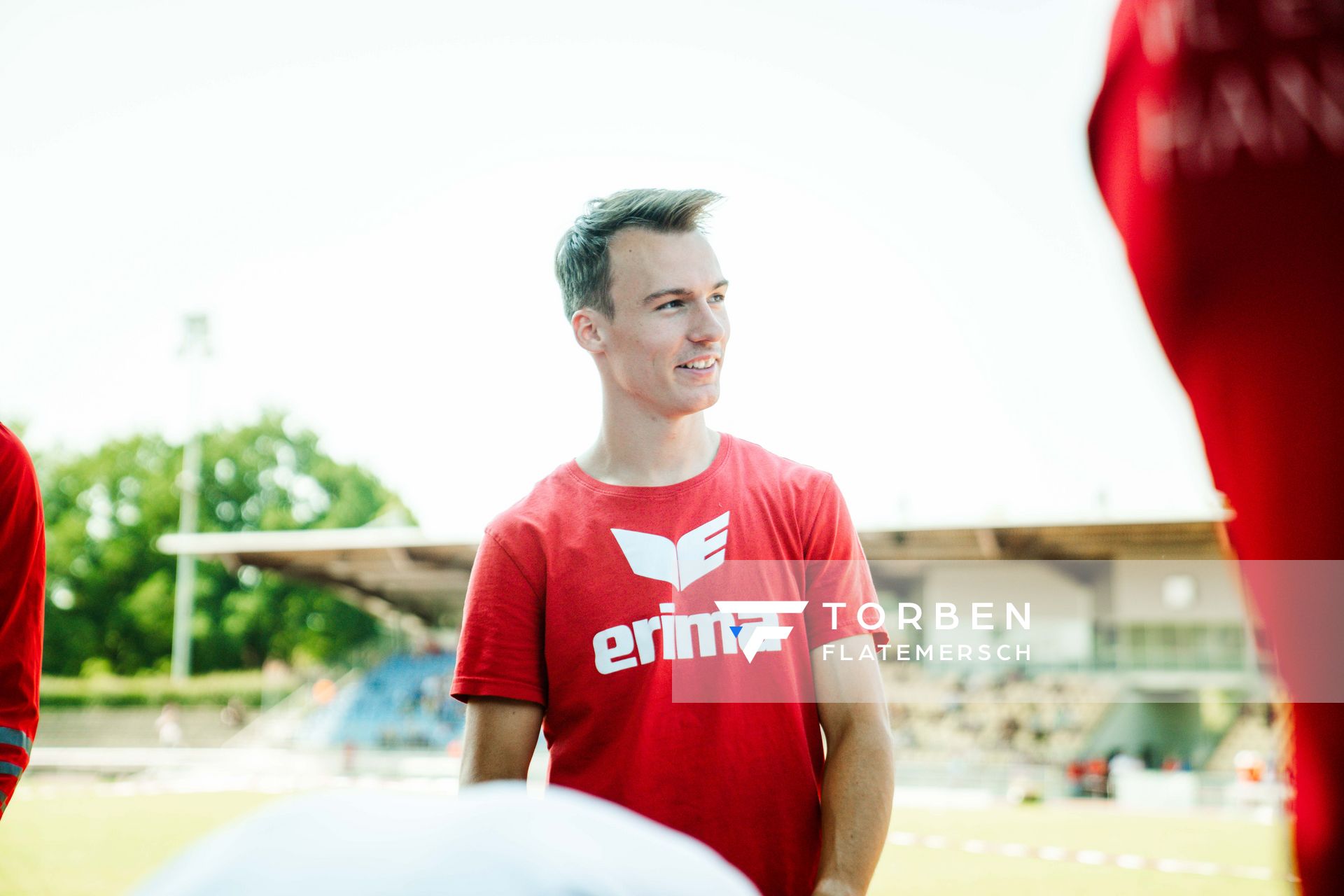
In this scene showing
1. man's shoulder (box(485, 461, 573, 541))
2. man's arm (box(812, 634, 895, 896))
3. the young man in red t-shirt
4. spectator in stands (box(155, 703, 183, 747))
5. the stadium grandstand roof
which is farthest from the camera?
spectator in stands (box(155, 703, 183, 747))

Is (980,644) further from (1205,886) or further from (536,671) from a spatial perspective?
(1205,886)

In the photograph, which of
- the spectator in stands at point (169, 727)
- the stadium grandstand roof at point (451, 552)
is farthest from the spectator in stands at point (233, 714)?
the stadium grandstand roof at point (451, 552)

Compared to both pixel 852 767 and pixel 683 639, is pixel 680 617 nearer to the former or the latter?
pixel 683 639

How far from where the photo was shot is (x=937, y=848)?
11.8m

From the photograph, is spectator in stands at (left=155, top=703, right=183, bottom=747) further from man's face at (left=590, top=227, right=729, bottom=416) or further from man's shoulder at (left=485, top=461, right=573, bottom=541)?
man's face at (left=590, top=227, right=729, bottom=416)

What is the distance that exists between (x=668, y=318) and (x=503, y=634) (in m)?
0.54

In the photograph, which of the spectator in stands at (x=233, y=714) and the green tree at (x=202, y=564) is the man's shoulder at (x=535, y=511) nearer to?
the spectator in stands at (x=233, y=714)

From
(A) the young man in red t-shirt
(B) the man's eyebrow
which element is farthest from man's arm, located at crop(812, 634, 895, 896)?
(B) the man's eyebrow

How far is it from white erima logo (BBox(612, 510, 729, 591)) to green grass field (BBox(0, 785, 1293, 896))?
5974 millimetres

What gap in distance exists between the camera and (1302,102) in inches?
19.0

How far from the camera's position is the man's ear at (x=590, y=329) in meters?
1.87

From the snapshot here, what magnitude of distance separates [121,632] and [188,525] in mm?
9460

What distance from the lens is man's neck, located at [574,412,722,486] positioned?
1822 millimetres

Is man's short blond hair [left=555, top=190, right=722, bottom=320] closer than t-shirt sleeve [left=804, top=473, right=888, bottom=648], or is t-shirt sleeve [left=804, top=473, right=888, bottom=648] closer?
t-shirt sleeve [left=804, top=473, right=888, bottom=648]
